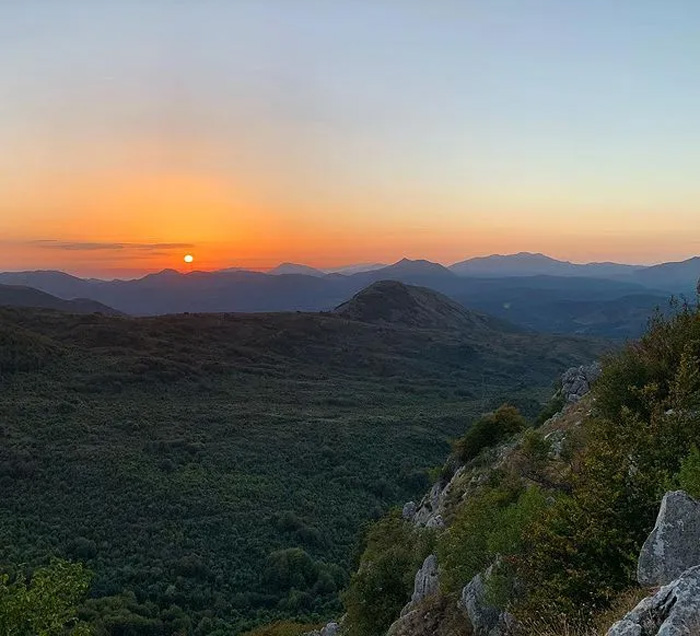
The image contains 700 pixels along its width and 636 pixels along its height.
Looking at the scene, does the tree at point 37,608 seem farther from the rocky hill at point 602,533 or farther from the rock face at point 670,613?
the rock face at point 670,613

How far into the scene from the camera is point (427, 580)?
16.3 meters

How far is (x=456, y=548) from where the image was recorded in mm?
13531

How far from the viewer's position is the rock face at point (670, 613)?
5.76 meters

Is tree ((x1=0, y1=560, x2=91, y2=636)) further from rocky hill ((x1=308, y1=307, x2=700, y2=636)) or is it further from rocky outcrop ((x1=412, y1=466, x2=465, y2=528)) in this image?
rocky outcrop ((x1=412, y1=466, x2=465, y2=528))

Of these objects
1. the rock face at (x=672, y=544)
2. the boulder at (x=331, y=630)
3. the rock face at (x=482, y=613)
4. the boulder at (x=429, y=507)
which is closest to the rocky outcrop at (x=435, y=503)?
the boulder at (x=429, y=507)

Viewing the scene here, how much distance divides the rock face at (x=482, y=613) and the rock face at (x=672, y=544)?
333 centimetres

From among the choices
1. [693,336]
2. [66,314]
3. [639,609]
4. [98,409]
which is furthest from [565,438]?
[66,314]

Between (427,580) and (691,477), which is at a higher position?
(691,477)

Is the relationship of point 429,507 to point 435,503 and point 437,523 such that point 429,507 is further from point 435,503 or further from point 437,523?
point 437,523

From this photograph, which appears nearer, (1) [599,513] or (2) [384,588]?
(1) [599,513]

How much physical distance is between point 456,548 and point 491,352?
193m

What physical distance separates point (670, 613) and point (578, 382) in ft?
96.8

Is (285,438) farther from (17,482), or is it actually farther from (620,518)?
(620,518)

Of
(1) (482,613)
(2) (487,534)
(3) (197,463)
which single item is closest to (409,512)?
(2) (487,534)
